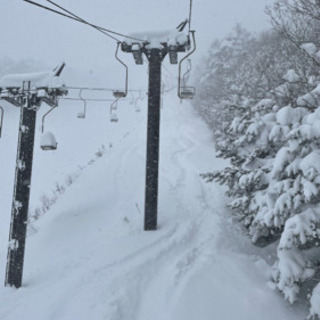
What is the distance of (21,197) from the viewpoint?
677 centimetres

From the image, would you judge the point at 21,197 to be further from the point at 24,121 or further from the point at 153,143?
the point at 153,143

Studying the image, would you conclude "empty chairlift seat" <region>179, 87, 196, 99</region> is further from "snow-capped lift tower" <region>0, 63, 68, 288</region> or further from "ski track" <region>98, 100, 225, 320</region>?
"ski track" <region>98, 100, 225, 320</region>

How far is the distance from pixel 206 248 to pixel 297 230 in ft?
9.27

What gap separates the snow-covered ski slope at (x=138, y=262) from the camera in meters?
5.31

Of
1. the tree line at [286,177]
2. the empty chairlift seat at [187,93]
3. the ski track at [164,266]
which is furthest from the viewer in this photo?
the empty chairlift seat at [187,93]

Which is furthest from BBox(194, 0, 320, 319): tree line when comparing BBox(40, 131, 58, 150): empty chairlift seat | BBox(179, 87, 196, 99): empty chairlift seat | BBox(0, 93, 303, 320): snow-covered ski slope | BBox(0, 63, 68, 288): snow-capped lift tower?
BBox(0, 63, 68, 288): snow-capped lift tower

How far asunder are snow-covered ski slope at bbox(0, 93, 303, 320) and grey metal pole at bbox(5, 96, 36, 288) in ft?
1.47

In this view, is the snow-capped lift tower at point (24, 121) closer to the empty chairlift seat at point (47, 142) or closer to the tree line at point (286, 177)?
the empty chairlift seat at point (47, 142)

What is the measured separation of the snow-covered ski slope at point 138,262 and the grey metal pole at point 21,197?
1.47 ft

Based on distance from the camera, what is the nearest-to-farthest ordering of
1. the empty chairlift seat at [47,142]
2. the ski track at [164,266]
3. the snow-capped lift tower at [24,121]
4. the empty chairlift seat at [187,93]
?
the ski track at [164,266], the snow-capped lift tower at [24,121], the empty chairlift seat at [47,142], the empty chairlift seat at [187,93]

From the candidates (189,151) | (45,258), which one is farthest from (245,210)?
(189,151)

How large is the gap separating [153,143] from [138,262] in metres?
2.94

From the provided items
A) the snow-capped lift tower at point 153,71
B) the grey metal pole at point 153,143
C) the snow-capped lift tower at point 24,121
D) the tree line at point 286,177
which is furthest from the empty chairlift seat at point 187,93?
the snow-capped lift tower at point 24,121

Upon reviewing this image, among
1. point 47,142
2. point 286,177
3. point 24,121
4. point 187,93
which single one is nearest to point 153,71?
Answer: point 187,93
